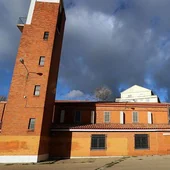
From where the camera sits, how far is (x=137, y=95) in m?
64.1

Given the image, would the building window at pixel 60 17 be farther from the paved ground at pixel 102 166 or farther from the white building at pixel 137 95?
the white building at pixel 137 95

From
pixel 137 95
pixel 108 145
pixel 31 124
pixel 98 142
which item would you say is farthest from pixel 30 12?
pixel 137 95

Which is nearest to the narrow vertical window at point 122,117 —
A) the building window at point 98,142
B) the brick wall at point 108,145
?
the brick wall at point 108,145

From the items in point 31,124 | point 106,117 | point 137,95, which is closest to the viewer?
point 31,124

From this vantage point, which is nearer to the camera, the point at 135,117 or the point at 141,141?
the point at 141,141

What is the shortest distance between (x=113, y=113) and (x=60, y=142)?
364 inches

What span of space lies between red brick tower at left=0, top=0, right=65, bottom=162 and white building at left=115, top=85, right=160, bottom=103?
4225cm

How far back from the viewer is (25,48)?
2320cm

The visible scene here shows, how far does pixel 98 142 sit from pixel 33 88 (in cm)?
940

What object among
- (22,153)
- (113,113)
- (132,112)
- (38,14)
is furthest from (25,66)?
(132,112)

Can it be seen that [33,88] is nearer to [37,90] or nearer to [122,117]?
[37,90]

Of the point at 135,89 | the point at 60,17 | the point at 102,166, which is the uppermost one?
the point at 135,89

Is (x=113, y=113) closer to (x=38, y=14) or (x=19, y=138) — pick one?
(x=19, y=138)

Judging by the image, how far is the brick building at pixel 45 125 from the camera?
65.0ft
